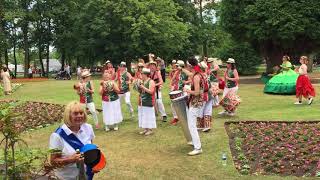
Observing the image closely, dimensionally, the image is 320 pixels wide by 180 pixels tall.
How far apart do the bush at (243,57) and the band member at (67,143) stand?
140 feet

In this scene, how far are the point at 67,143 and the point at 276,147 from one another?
6779 millimetres

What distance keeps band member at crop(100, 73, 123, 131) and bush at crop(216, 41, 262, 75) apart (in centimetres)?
3416

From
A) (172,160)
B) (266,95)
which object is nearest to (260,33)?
(266,95)

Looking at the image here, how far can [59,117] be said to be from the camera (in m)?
17.9

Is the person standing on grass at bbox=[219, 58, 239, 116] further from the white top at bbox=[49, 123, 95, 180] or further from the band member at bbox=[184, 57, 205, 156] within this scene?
the white top at bbox=[49, 123, 95, 180]

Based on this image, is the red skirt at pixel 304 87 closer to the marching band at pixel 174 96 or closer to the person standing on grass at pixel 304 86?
the person standing on grass at pixel 304 86

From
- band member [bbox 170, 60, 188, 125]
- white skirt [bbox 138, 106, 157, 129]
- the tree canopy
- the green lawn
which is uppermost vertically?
the tree canopy

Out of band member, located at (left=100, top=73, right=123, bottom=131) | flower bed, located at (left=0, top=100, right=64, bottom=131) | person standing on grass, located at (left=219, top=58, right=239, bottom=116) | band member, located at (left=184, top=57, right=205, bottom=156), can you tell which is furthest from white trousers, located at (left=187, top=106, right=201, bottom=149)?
flower bed, located at (left=0, top=100, right=64, bottom=131)

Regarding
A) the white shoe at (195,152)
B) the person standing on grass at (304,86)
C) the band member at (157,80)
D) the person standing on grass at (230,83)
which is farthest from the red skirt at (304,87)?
the white shoe at (195,152)

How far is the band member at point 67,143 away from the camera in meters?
5.63

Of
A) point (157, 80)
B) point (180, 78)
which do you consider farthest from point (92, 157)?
point (157, 80)

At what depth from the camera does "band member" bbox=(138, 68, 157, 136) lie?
13883 mm

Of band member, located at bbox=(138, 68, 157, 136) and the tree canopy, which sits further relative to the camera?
the tree canopy

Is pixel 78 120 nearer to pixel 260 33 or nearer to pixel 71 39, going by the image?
pixel 260 33
